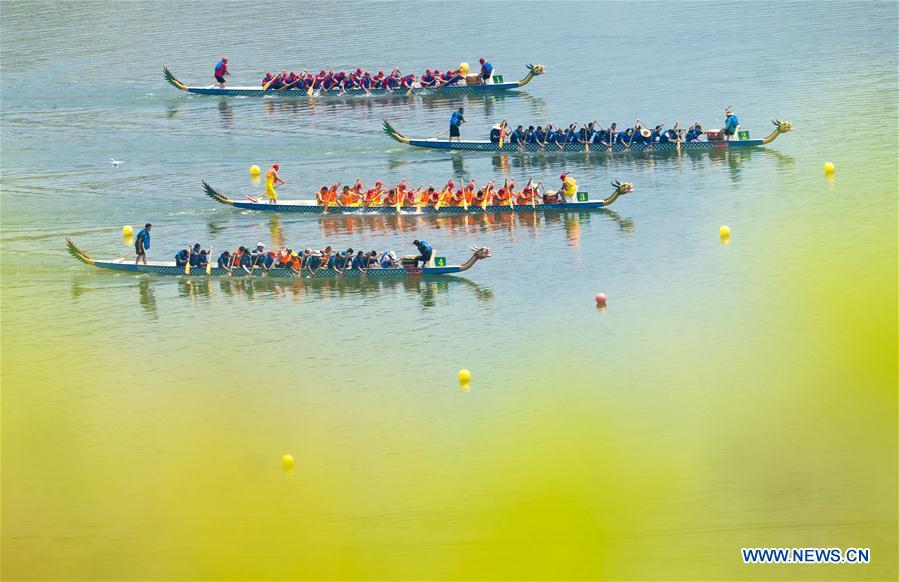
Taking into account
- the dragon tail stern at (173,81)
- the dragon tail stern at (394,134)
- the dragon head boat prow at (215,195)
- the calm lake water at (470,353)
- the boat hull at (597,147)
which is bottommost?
the calm lake water at (470,353)

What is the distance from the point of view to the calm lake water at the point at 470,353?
3098 centimetres

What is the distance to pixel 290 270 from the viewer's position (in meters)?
44.6

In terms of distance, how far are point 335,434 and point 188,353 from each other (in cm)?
710

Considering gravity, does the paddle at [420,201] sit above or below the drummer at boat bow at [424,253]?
above

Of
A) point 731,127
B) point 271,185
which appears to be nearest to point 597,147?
point 731,127

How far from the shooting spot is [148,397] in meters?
38.0

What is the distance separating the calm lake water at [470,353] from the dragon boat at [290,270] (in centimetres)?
36

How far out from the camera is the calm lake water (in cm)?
3098

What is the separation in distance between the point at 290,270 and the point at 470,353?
25.7ft

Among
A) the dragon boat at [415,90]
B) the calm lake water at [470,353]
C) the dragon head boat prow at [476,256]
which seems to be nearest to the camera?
the calm lake water at [470,353]

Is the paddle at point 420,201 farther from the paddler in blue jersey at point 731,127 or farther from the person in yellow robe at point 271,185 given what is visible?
the paddler in blue jersey at point 731,127

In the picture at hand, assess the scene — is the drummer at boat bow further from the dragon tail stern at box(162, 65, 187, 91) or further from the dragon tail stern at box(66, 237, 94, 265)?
the dragon tail stern at box(162, 65, 187, 91)

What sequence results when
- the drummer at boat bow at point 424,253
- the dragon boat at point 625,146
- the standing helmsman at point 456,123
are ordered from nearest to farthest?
1. the drummer at boat bow at point 424,253
2. the dragon boat at point 625,146
3. the standing helmsman at point 456,123

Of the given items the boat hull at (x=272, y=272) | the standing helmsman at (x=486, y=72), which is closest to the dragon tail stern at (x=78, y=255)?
the boat hull at (x=272, y=272)
